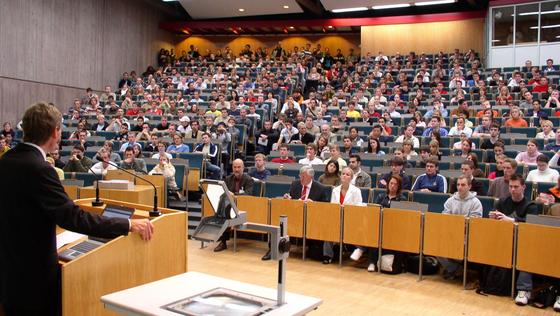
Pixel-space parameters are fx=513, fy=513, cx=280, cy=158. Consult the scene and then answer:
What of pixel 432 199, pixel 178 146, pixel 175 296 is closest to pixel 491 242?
pixel 432 199

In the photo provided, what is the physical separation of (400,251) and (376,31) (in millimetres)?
14086

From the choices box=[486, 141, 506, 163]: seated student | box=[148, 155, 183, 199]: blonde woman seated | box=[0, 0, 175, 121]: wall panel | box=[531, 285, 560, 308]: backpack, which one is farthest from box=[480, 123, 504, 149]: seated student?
box=[0, 0, 175, 121]: wall panel

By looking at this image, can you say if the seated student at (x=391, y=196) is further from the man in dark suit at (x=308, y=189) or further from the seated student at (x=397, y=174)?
the man in dark suit at (x=308, y=189)

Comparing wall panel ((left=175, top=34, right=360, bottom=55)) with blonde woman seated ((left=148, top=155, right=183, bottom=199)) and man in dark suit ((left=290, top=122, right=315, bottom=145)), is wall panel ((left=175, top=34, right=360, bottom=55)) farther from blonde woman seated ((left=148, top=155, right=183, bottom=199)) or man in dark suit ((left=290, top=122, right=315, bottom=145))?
blonde woman seated ((left=148, top=155, right=183, bottom=199))

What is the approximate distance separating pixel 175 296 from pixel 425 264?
12.5 ft

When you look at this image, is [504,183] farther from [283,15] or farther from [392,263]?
[283,15]

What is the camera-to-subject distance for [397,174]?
6.27m

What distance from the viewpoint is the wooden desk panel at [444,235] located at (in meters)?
4.85

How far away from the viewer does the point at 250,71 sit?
15.7 metres

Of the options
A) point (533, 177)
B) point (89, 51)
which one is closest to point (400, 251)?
point (533, 177)

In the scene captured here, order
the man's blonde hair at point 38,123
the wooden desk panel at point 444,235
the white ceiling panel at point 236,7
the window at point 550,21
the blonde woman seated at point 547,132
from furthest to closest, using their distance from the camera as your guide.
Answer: the white ceiling panel at point 236,7 < the window at point 550,21 < the blonde woman seated at point 547,132 < the wooden desk panel at point 444,235 < the man's blonde hair at point 38,123

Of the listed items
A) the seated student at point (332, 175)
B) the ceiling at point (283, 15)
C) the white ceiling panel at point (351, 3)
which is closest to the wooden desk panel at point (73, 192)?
the seated student at point (332, 175)

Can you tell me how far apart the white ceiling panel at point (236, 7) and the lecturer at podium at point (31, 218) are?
50.7ft

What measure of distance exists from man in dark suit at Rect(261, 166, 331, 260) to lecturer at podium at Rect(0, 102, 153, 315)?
13.3ft
